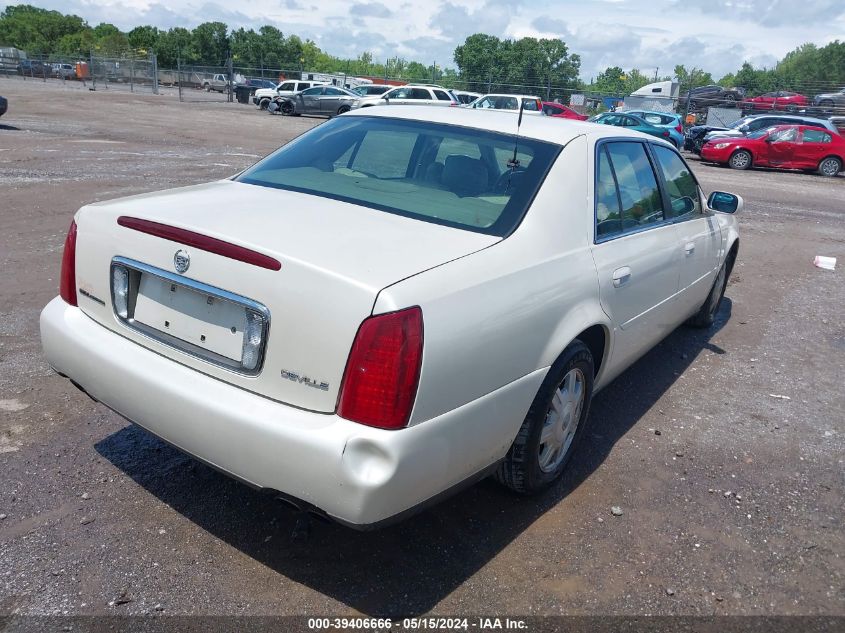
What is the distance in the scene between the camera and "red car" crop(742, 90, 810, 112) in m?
35.6

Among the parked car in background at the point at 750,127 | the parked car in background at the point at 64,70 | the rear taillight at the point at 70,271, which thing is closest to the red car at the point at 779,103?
the parked car in background at the point at 750,127

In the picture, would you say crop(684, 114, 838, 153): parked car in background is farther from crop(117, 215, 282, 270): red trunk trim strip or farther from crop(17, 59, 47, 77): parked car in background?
crop(17, 59, 47, 77): parked car in background

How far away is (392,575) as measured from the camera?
274cm

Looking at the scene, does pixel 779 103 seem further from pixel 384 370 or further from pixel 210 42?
pixel 210 42

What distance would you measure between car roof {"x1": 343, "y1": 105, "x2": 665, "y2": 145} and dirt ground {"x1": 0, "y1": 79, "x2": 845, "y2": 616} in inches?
65.3

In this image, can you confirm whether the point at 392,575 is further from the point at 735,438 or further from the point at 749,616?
the point at 735,438

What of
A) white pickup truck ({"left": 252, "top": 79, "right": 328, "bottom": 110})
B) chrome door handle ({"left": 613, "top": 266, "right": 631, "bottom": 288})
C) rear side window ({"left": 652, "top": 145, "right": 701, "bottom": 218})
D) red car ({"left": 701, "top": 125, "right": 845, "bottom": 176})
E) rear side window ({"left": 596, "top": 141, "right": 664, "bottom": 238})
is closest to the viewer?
chrome door handle ({"left": 613, "top": 266, "right": 631, "bottom": 288})

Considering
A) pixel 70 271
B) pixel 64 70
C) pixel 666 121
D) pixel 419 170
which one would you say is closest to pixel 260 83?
pixel 64 70

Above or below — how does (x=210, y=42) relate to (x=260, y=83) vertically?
above

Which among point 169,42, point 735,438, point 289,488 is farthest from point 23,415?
point 169,42

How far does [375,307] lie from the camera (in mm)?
2225

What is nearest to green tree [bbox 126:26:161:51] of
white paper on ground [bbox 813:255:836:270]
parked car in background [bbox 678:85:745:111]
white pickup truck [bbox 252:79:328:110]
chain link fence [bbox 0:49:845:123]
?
chain link fence [bbox 0:49:845:123]

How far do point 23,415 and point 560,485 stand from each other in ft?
9.07

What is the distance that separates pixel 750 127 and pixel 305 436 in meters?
25.6
